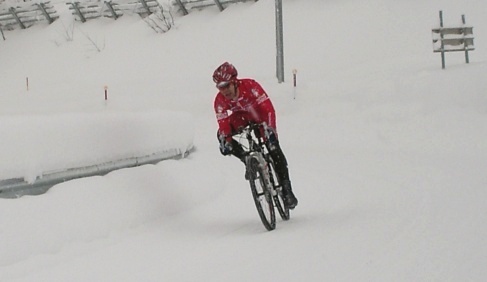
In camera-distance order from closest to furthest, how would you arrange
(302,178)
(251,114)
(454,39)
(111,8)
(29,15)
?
(251,114), (302,178), (454,39), (111,8), (29,15)

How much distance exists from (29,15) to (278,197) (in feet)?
120

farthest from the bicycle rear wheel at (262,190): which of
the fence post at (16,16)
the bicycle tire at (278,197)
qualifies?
the fence post at (16,16)

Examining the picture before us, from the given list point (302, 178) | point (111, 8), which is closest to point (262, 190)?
point (302, 178)

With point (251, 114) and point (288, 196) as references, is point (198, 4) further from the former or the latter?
point (288, 196)

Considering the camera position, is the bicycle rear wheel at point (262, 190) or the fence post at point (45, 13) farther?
the fence post at point (45, 13)

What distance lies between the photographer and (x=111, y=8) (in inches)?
1524

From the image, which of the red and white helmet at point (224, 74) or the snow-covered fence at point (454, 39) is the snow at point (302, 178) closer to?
the snow-covered fence at point (454, 39)

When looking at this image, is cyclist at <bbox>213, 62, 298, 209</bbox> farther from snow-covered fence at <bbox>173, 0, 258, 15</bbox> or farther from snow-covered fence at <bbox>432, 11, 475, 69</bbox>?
snow-covered fence at <bbox>173, 0, 258, 15</bbox>

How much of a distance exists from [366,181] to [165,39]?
24038mm

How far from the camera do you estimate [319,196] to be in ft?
33.0

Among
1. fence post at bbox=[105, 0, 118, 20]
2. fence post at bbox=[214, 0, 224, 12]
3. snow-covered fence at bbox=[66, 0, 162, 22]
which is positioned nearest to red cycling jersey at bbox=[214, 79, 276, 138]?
fence post at bbox=[214, 0, 224, 12]

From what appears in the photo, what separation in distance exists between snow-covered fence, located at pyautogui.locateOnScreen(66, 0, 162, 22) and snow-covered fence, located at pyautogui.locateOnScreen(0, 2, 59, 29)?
4.44 feet

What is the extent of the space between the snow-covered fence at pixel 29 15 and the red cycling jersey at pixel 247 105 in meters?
35.4

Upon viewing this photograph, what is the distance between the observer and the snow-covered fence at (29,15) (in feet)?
136
